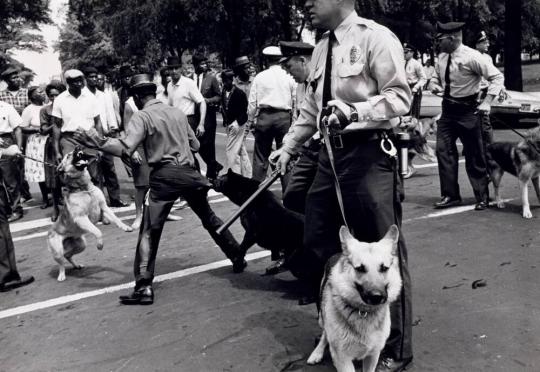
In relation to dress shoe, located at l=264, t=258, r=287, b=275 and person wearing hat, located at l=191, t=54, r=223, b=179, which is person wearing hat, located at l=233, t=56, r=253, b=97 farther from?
dress shoe, located at l=264, t=258, r=287, b=275

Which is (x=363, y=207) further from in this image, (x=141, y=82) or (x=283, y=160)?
(x=141, y=82)

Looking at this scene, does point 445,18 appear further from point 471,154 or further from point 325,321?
point 325,321

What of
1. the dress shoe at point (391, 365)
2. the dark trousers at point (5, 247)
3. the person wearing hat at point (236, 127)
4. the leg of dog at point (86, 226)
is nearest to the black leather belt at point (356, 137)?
the dress shoe at point (391, 365)

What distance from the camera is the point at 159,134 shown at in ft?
18.0

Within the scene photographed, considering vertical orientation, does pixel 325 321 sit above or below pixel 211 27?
below

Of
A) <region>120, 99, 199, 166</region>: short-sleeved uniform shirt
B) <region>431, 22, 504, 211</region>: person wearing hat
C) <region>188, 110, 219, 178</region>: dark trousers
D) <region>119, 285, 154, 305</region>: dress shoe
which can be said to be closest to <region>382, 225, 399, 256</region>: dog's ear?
<region>119, 285, 154, 305</region>: dress shoe

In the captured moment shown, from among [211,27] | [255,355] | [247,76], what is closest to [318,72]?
[255,355]

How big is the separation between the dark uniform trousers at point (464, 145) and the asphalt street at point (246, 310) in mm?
466

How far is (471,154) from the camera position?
762cm

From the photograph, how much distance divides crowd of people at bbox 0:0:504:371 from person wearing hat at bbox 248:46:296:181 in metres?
0.02

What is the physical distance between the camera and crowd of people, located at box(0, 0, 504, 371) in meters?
3.46

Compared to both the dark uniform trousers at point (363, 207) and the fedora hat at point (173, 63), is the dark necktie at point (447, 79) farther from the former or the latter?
the fedora hat at point (173, 63)

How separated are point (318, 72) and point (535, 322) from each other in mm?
2339

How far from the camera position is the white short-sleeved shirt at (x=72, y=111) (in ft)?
28.8
